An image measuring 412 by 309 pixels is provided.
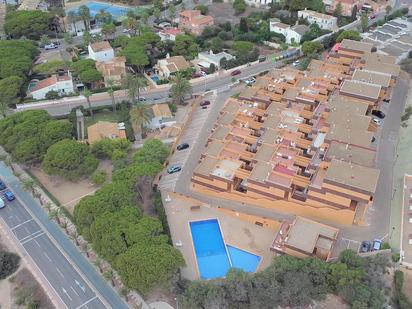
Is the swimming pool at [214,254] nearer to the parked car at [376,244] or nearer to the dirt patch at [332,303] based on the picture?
the dirt patch at [332,303]

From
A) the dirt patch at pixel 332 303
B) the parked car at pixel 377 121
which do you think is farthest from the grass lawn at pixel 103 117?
the dirt patch at pixel 332 303

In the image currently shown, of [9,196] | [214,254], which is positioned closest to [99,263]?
[214,254]

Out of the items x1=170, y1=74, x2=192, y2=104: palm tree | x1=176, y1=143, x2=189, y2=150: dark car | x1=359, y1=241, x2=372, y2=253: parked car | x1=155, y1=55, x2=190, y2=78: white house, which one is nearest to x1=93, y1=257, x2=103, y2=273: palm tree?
x1=176, y1=143, x2=189, y2=150: dark car

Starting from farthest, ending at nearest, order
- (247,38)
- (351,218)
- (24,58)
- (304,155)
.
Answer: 1. (247,38)
2. (24,58)
3. (304,155)
4. (351,218)

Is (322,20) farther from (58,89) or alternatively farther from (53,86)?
(53,86)

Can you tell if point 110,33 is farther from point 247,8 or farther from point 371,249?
point 371,249

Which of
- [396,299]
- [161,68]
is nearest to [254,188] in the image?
[396,299]
